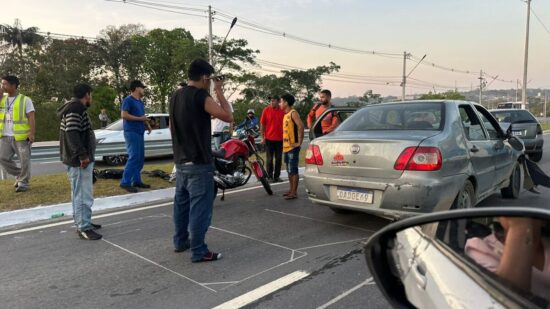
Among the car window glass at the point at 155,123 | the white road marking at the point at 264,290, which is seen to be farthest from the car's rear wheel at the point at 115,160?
the white road marking at the point at 264,290

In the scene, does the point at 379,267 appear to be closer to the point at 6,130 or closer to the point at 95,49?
the point at 6,130

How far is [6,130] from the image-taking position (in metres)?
6.97

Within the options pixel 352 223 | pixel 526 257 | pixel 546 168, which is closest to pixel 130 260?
pixel 352 223

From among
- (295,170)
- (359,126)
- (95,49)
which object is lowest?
(295,170)

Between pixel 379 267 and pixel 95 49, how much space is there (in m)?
40.4

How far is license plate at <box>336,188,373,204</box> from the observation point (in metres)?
4.64

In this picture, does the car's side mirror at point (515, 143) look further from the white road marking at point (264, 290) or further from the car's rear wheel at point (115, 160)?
the car's rear wheel at point (115, 160)

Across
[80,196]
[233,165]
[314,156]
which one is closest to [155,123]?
[233,165]

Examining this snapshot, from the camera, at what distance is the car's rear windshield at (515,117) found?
12.9m

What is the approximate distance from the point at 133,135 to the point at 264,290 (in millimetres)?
4768

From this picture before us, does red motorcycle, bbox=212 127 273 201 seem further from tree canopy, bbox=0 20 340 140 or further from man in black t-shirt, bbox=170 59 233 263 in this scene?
tree canopy, bbox=0 20 340 140

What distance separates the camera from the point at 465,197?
16.2 feet

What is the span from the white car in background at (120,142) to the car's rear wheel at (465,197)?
8.50 meters

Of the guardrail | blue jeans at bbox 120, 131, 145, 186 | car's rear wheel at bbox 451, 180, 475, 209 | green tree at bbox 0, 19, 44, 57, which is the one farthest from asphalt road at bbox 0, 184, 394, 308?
green tree at bbox 0, 19, 44, 57
